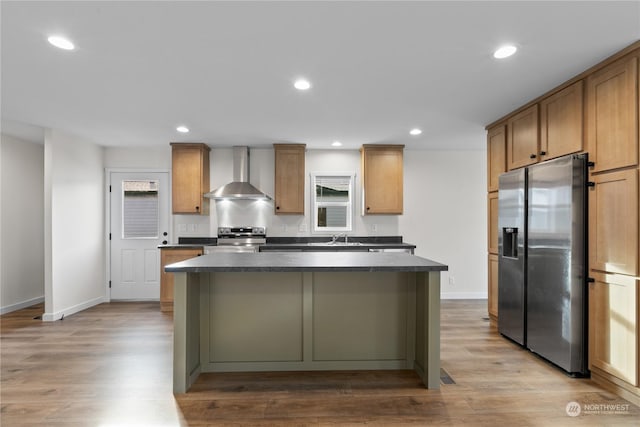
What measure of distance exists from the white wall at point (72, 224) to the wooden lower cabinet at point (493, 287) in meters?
5.27

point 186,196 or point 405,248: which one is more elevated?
point 186,196

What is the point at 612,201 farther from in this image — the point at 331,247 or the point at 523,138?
the point at 331,247

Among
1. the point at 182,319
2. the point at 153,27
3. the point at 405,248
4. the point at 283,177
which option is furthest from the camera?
the point at 283,177

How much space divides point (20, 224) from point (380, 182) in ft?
16.9

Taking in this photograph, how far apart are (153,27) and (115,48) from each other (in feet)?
1.47

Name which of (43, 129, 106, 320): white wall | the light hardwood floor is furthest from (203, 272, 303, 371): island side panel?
(43, 129, 106, 320): white wall

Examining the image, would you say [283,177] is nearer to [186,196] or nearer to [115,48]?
[186,196]

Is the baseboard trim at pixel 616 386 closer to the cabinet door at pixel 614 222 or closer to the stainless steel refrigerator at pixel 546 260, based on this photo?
the stainless steel refrigerator at pixel 546 260

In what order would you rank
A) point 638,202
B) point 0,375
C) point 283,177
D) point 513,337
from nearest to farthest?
point 638,202
point 0,375
point 513,337
point 283,177

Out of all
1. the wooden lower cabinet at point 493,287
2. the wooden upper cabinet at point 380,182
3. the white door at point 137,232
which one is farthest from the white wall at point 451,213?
the white door at point 137,232

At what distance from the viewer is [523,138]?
3588mm

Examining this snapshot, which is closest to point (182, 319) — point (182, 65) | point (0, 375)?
point (0, 375)

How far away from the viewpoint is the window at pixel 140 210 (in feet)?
18.6

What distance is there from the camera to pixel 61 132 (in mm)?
4656
